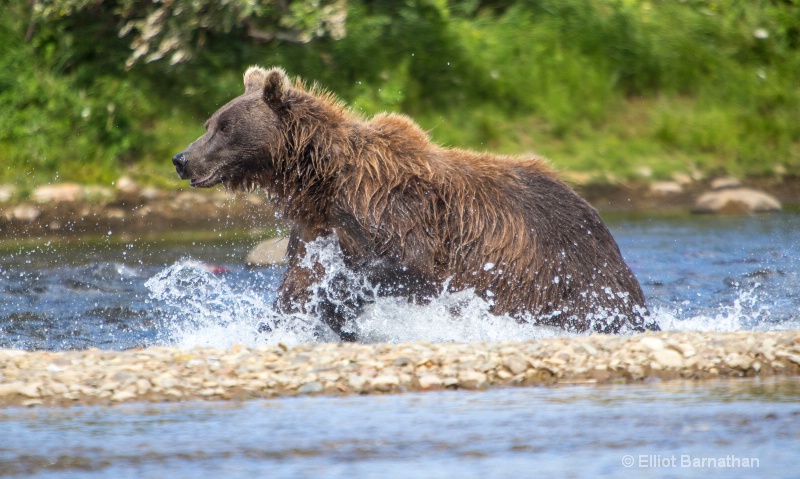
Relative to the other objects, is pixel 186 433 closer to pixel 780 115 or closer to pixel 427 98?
pixel 427 98

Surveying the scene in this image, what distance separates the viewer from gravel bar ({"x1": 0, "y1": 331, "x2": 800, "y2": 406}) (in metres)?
5.15

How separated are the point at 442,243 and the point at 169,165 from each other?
934cm

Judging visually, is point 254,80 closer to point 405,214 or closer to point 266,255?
point 405,214

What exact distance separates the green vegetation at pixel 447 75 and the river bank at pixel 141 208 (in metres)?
0.29

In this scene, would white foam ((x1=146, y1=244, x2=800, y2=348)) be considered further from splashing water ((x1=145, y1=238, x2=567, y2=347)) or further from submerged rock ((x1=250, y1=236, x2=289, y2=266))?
submerged rock ((x1=250, y1=236, x2=289, y2=266))

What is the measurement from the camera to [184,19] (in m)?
14.7

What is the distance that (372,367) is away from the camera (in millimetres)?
5340

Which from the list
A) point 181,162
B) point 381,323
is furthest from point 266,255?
point 381,323

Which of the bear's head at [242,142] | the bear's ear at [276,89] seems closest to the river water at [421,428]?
the bear's head at [242,142]

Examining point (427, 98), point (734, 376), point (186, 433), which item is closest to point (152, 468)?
point (186, 433)

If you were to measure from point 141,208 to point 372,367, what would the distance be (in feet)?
32.9

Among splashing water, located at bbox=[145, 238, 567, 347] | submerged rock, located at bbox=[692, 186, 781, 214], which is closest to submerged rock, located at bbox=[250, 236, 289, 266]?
splashing water, located at bbox=[145, 238, 567, 347]

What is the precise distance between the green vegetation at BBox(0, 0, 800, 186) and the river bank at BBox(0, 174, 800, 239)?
29 centimetres

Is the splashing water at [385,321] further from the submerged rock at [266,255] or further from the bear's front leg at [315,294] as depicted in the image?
the submerged rock at [266,255]
